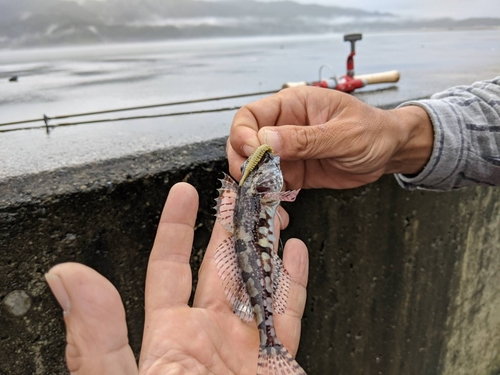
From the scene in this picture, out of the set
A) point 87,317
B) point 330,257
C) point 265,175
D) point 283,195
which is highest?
point 265,175

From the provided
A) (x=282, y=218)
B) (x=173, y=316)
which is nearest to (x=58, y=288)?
(x=173, y=316)

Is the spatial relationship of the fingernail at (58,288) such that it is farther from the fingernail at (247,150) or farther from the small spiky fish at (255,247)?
the fingernail at (247,150)

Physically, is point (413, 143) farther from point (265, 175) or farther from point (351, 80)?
point (351, 80)

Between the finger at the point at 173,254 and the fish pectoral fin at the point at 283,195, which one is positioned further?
the fish pectoral fin at the point at 283,195

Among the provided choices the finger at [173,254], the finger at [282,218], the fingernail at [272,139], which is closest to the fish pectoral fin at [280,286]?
the finger at [282,218]

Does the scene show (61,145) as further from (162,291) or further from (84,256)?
(162,291)
